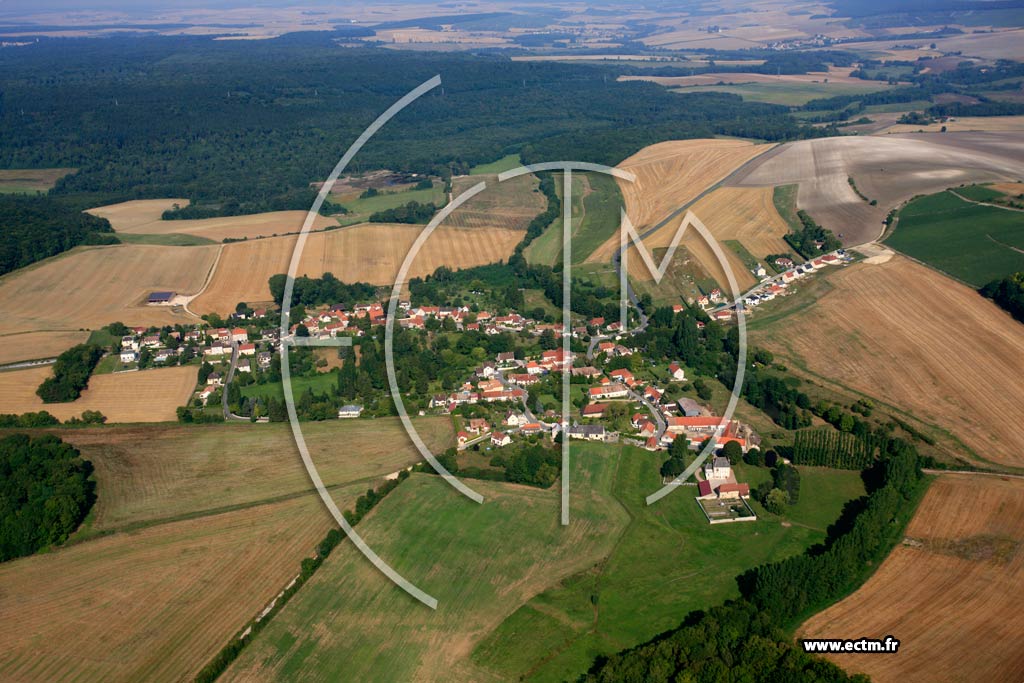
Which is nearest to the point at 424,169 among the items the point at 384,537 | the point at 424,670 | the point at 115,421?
the point at 115,421

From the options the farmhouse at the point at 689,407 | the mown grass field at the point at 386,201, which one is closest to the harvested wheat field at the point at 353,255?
the mown grass field at the point at 386,201

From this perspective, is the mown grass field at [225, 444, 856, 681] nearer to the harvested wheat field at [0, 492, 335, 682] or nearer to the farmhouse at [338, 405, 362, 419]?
the harvested wheat field at [0, 492, 335, 682]

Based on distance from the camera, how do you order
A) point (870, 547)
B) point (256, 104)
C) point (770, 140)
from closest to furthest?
1. point (870, 547)
2. point (770, 140)
3. point (256, 104)

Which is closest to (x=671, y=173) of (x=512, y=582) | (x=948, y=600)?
(x=512, y=582)

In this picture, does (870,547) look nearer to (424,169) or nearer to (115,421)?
(115,421)

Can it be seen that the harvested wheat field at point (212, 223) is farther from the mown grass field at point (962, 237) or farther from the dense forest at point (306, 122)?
the mown grass field at point (962, 237)

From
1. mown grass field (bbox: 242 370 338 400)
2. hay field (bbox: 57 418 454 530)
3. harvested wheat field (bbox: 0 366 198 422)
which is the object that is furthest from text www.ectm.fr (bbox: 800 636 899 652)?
harvested wheat field (bbox: 0 366 198 422)
